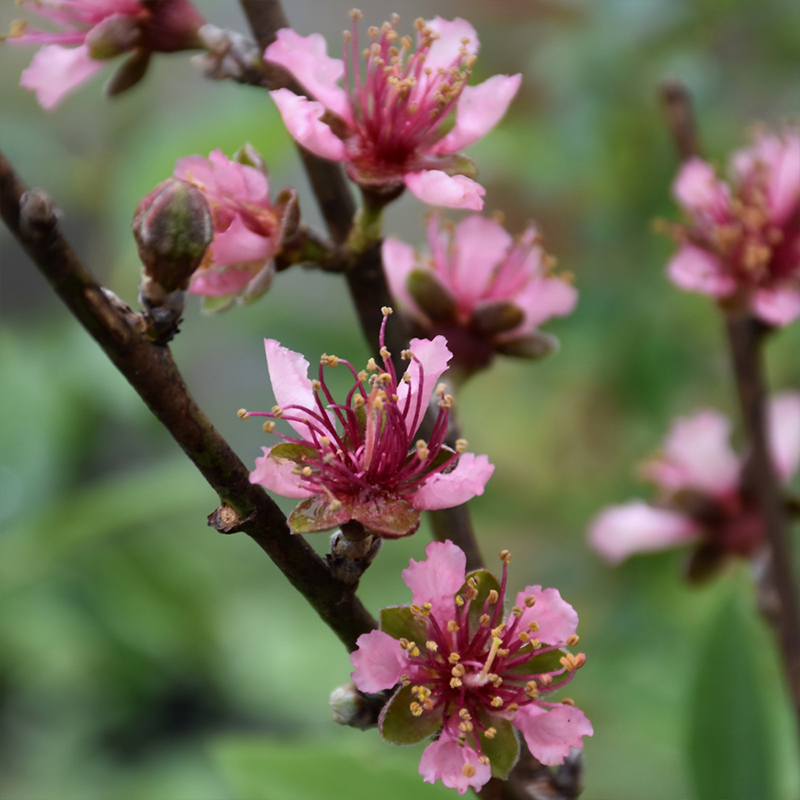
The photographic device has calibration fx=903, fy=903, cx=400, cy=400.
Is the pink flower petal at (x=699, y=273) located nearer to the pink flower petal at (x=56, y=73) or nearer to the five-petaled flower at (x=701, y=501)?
the five-petaled flower at (x=701, y=501)

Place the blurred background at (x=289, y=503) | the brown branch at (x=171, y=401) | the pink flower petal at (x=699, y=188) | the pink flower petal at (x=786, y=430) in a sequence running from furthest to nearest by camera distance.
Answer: the blurred background at (x=289, y=503), the pink flower petal at (x=786, y=430), the pink flower petal at (x=699, y=188), the brown branch at (x=171, y=401)

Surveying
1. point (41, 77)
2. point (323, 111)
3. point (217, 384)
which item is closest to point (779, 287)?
point (323, 111)

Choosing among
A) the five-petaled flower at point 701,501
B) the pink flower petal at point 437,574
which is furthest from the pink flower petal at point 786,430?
the pink flower petal at point 437,574

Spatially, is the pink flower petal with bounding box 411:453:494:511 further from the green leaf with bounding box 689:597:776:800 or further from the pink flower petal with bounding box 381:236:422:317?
the green leaf with bounding box 689:597:776:800

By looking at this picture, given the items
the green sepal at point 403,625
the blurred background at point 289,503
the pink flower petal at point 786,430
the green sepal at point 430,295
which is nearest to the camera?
the green sepal at point 403,625

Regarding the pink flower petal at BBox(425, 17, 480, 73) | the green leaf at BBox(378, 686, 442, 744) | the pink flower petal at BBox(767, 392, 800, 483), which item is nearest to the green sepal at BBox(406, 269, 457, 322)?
the pink flower petal at BBox(425, 17, 480, 73)

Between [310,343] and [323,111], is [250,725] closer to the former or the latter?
[310,343]

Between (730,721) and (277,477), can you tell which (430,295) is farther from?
(730,721)
